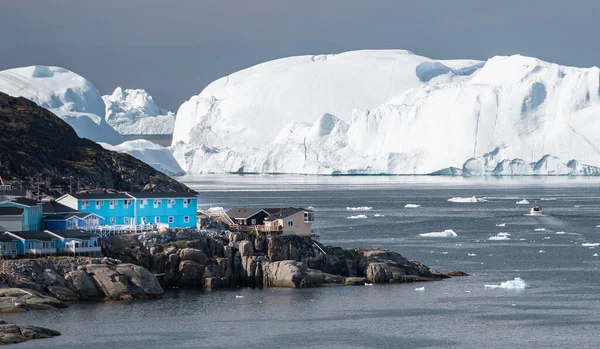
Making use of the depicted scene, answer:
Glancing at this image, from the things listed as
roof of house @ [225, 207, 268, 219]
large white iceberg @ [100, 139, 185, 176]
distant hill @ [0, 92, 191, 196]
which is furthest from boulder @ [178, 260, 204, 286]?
large white iceberg @ [100, 139, 185, 176]

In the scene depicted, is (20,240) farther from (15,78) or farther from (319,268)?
(15,78)

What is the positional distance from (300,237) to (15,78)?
150m

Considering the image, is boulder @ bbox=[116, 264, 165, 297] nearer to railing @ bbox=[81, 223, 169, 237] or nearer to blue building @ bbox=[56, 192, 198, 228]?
railing @ bbox=[81, 223, 169, 237]

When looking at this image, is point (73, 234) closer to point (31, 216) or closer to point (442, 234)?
point (31, 216)

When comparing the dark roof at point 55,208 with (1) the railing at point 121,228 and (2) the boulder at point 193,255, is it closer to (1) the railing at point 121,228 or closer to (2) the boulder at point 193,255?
(1) the railing at point 121,228

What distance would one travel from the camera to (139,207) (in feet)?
156

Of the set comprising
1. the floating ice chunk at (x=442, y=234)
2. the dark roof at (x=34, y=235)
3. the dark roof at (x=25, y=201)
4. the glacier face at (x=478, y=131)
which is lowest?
the floating ice chunk at (x=442, y=234)

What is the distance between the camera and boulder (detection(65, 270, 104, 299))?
38969 mm

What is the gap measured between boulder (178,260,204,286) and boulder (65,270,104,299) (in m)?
4.15

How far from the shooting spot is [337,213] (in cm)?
8588

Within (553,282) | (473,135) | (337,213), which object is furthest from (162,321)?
(473,135)

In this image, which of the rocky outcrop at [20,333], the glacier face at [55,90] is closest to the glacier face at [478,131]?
the glacier face at [55,90]

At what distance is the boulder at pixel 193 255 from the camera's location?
42781 mm

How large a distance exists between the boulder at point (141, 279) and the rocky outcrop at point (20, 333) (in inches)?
272
